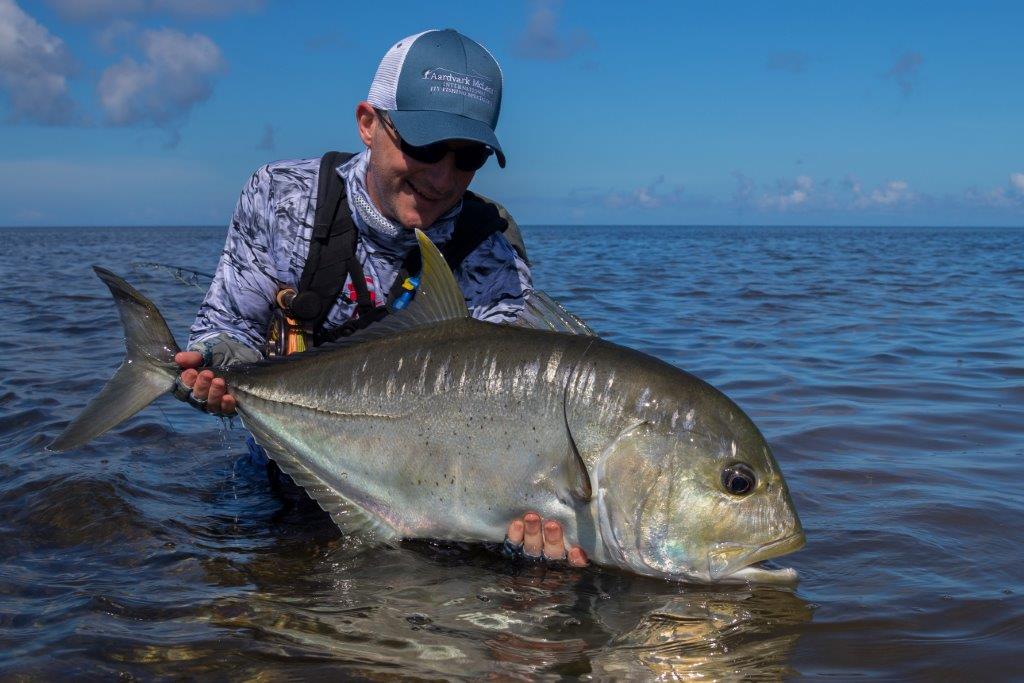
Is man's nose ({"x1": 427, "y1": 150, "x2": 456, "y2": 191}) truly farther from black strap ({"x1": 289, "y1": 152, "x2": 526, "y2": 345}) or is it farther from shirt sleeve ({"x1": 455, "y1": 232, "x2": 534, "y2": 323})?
shirt sleeve ({"x1": 455, "y1": 232, "x2": 534, "y2": 323})

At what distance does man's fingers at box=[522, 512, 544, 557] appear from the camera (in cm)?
333

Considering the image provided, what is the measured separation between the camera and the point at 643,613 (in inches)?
131

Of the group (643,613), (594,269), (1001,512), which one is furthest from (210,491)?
(594,269)

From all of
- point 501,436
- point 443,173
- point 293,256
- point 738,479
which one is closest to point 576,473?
point 501,436

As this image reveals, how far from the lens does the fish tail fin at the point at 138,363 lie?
12.1 feet

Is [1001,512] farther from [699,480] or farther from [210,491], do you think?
A: [210,491]

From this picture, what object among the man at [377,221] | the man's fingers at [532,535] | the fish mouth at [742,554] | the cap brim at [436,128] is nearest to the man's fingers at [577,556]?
the man's fingers at [532,535]

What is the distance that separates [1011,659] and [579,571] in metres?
1.53

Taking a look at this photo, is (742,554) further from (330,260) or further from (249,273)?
(249,273)

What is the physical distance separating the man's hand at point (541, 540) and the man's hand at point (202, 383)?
131 centimetres

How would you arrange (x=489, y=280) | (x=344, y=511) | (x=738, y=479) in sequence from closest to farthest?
(x=738, y=479) → (x=344, y=511) → (x=489, y=280)

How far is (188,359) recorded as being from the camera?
3736 millimetres

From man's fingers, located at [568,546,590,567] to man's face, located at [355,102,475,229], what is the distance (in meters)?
1.66

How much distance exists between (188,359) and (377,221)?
3.52ft
